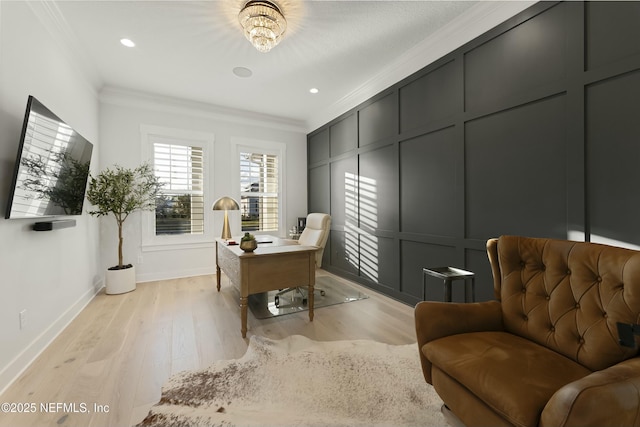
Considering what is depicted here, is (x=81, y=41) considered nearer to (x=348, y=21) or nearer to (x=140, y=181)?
(x=140, y=181)

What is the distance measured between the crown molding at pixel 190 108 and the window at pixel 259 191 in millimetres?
627

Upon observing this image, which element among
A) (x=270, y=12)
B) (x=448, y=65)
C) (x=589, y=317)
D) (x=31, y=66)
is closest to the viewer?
(x=589, y=317)

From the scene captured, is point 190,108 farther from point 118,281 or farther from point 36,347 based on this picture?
point 36,347

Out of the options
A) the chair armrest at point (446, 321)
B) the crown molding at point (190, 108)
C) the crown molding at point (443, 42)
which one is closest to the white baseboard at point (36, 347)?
the chair armrest at point (446, 321)

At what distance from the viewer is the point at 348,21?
258 cm

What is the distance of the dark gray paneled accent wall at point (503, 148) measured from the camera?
172 cm

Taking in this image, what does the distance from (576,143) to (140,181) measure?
5.17m

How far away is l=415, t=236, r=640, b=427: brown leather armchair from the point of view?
34.3 inches

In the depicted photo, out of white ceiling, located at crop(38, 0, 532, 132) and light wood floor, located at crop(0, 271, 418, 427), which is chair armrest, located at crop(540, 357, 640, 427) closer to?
light wood floor, located at crop(0, 271, 418, 427)

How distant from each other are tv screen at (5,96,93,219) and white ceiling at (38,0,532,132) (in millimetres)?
1094

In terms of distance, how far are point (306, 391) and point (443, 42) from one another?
3424 mm

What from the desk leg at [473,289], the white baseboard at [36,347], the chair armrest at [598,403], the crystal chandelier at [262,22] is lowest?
the white baseboard at [36,347]

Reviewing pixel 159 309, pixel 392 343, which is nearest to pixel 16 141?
pixel 159 309

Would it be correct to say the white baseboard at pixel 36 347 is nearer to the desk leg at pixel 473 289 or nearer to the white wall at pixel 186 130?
the white wall at pixel 186 130
